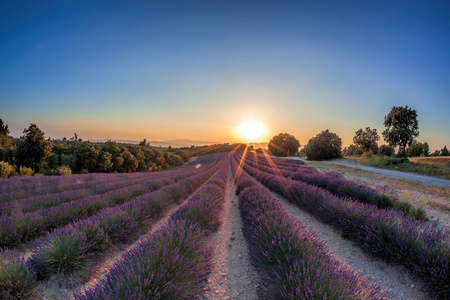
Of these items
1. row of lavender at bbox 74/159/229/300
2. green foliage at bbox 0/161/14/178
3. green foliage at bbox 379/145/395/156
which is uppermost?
green foliage at bbox 379/145/395/156

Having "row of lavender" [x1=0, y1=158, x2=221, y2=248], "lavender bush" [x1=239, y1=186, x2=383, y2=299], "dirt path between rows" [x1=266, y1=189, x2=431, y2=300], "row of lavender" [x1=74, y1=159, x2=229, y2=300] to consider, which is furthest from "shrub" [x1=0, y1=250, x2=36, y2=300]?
"dirt path between rows" [x1=266, y1=189, x2=431, y2=300]

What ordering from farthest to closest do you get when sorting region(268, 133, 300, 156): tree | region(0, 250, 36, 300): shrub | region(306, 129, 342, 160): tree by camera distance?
1. region(268, 133, 300, 156): tree
2. region(306, 129, 342, 160): tree
3. region(0, 250, 36, 300): shrub

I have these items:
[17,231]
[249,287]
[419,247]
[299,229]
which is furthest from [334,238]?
[17,231]

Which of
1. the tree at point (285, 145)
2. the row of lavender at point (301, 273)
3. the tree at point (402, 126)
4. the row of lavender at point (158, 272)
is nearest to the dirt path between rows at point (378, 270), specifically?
the row of lavender at point (301, 273)

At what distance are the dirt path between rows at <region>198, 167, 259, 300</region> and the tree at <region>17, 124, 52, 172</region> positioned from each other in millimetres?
19979

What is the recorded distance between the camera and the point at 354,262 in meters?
2.96

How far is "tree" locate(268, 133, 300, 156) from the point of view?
53.5m

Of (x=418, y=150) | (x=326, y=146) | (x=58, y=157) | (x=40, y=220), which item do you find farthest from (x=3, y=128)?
(x=418, y=150)

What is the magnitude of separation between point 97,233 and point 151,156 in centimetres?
3478

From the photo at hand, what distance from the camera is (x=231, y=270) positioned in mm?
2857

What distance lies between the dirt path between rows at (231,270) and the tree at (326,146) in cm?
3273

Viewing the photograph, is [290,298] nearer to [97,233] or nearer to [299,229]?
[299,229]

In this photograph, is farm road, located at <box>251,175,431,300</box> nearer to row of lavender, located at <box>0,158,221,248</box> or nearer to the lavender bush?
the lavender bush

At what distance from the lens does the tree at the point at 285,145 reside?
5347cm
